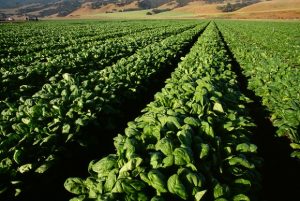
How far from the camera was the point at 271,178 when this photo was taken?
18.3 feet

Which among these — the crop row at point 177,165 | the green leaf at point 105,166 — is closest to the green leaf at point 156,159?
the crop row at point 177,165

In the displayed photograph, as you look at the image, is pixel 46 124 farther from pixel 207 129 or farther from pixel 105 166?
pixel 207 129

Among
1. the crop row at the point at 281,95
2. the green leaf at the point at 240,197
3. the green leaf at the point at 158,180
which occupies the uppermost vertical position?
the green leaf at the point at 158,180

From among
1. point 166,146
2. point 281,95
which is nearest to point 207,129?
point 166,146

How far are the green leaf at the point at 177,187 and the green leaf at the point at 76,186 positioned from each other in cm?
98

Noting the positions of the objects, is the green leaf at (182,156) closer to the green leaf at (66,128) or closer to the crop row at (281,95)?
the green leaf at (66,128)

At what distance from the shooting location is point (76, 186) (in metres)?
3.27

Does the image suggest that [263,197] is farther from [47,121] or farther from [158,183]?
[47,121]

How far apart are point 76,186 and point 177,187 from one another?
3.88ft

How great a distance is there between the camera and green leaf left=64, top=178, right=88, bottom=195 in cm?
321

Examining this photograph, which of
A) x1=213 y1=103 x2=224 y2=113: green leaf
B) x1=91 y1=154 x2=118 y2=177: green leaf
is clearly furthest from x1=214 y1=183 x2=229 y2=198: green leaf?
x1=213 y1=103 x2=224 y2=113: green leaf

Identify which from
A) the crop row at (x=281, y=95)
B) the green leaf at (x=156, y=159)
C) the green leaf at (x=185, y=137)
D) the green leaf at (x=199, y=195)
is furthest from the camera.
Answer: the crop row at (x=281, y=95)

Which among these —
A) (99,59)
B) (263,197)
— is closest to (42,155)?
(263,197)

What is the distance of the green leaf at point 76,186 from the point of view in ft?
10.5
